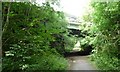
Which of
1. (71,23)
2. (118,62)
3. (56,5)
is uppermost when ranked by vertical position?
(56,5)

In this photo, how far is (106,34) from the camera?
27.5 feet

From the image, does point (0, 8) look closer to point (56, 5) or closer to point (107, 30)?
point (56, 5)

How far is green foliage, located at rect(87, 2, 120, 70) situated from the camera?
24.3ft

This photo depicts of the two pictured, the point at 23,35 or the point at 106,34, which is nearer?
the point at 23,35

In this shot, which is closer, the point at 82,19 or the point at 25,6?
the point at 25,6

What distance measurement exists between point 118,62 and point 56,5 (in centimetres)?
298

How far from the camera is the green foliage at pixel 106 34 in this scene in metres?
7.42

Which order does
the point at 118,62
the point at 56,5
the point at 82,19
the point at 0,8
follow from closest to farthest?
the point at 0,8 → the point at 56,5 → the point at 118,62 → the point at 82,19

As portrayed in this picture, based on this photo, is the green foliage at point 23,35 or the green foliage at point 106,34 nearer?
the green foliage at point 23,35

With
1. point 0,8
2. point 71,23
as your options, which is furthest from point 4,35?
point 71,23

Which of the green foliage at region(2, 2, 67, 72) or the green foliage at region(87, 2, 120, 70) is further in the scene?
the green foliage at region(87, 2, 120, 70)

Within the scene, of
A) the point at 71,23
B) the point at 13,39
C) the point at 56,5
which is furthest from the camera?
the point at 71,23

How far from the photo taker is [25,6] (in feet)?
16.1

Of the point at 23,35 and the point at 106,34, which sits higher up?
the point at 23,35
